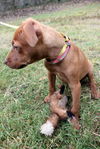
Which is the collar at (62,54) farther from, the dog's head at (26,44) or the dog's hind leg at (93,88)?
the dog's hind leg at (93,88)

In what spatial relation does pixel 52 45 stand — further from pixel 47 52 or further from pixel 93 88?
pixel 93 88

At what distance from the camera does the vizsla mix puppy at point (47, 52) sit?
8.09 feet

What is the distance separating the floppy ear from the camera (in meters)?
2.37

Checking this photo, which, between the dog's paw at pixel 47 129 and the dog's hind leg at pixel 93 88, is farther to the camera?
the dog's hind leg at pixel 93 88

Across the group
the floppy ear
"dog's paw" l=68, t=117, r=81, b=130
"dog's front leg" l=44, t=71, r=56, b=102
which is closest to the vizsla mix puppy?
the floppy ear

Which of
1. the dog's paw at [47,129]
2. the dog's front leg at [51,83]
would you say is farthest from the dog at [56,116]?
the dog's front leg at [51,83]

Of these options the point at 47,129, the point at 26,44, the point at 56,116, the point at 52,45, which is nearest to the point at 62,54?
the point at 52,45

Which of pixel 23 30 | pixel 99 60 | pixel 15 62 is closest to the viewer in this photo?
pixel 23 30


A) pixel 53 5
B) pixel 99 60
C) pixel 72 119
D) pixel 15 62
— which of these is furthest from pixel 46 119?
pixel 53 5

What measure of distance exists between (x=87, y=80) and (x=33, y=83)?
0.79 meters

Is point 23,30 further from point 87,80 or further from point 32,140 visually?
point 87,80

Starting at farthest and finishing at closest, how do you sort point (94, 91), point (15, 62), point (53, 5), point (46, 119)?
point (53, 5), point (94, 91), point (46, 119), point (15, 62)

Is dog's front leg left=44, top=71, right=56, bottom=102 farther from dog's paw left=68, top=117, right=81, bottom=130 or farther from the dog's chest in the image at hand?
dog's paw left=68, top=117, right=81, bottom=130

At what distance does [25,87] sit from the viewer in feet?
11.9
